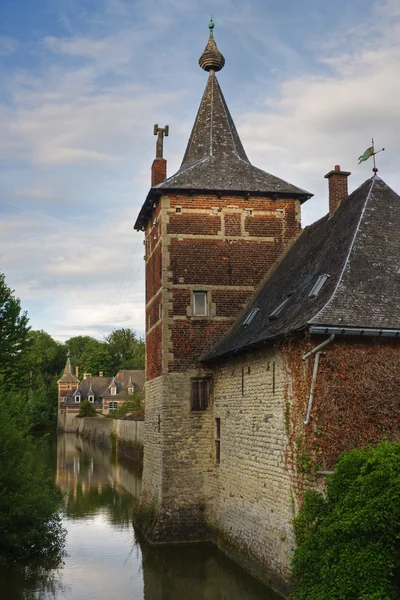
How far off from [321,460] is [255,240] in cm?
861

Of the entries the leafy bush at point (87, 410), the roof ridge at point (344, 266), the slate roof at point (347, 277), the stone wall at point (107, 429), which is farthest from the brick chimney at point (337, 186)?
the leafy bush at point (87, 410)

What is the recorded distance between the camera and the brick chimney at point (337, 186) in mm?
16328

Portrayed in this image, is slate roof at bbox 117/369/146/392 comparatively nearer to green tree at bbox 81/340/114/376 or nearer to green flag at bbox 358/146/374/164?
green tree at bbox 81/340/114/376

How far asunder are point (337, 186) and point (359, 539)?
1016 cm

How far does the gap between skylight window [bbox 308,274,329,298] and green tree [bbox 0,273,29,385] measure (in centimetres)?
1716

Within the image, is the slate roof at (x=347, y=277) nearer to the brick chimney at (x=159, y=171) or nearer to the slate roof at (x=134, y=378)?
the brick chimney at (x=159, y=171)

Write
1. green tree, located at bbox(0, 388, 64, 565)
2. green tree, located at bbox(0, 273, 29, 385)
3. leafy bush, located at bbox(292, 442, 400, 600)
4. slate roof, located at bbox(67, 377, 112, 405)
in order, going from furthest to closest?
slate roof, located at bbox(67, 377, 112, 405)
green tree, located at bbox(0, 273, 29, 385)
green tree, located at bbox(0, 388, 64, 565)
leafy bush, located at bbox(292, 442, 400, 600)

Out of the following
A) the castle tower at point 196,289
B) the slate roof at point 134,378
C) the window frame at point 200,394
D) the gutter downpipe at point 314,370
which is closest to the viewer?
the gutter downpipe at point 314,370

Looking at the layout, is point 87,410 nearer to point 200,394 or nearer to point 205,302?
point 200,394

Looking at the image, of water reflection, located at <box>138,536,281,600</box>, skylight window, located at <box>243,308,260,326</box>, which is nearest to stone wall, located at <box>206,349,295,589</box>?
water reflection, located at <box>138,536,281,600</box>

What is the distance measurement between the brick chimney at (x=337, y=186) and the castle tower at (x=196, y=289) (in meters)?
1.75

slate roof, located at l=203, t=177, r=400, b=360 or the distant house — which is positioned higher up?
slate roof, located at l=203, t=177, r=400, b=360

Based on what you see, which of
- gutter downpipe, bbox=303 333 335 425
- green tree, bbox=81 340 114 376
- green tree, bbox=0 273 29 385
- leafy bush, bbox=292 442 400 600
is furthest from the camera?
green tree, bbox=81 340 114 376

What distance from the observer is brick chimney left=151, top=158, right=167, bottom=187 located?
2061 centimetres
